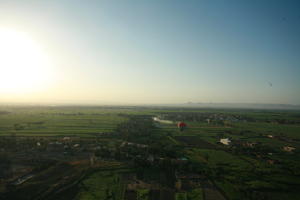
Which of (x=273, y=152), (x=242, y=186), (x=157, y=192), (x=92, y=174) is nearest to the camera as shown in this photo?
(x=157, y=192)

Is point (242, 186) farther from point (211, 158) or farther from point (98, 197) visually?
point (98, 197)

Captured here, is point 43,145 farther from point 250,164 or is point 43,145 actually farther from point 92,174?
point 250,164

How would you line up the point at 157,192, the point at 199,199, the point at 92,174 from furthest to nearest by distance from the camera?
the point at 92,174 < the point at 157,192 < the point at 199,199

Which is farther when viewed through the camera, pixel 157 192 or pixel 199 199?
pixel 157 192

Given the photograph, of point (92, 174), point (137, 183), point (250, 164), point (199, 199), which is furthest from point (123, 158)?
point (250, 164)

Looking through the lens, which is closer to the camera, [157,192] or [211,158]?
[157,192]

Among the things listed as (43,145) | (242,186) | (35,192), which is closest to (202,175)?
(242,186)

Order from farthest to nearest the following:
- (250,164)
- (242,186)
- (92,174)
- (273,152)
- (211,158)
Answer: (273,152), (211,158), (250,164), (92,174), (242,186)

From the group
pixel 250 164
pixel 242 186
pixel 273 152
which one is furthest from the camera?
pixel 273 152
